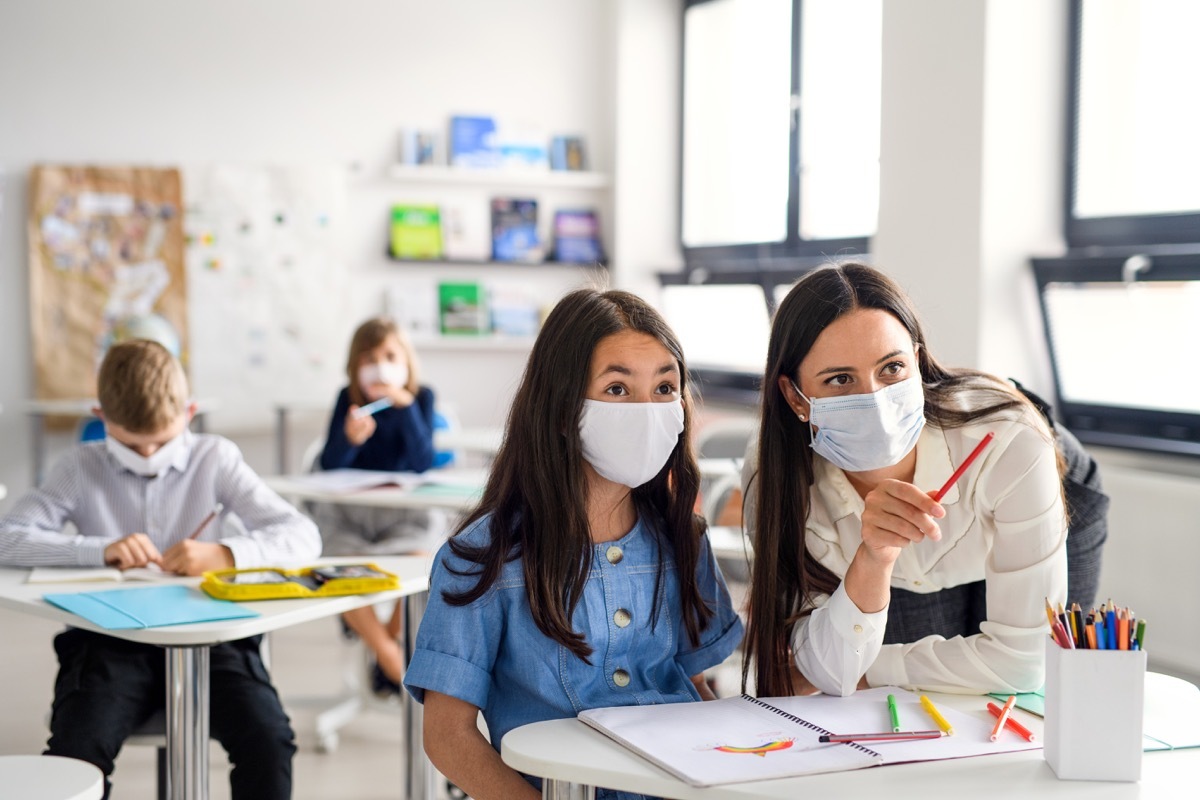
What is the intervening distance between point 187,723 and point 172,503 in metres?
0.74

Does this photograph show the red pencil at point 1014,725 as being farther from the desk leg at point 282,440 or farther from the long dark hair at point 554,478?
the desk leg at point 282,440

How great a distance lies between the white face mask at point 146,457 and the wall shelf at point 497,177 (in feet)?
11.4

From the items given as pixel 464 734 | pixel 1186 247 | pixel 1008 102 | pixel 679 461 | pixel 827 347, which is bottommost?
pixel 464 734

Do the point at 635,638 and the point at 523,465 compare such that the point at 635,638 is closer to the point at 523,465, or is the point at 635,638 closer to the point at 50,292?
the point at 523,465

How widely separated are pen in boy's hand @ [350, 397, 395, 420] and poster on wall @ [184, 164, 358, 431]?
5.91 ft

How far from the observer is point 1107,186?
3.66 metres

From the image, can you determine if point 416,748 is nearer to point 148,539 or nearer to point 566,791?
point 148,539

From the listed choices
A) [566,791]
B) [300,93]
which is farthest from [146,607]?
[300,93]

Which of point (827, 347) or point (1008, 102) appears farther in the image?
point (1008, 102)

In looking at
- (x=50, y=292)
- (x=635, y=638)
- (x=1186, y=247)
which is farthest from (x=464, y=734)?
(x=50, y=292)

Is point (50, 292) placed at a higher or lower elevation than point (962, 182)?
lower

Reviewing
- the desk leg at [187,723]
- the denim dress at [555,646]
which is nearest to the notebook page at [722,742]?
the denim dress at [555,646]

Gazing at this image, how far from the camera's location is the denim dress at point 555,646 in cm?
147

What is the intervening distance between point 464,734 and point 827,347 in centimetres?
68
